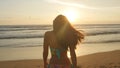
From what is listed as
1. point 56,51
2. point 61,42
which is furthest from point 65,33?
point 56,51

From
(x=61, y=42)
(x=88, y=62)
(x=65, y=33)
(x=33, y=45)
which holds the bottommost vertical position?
(x=33, y=45)

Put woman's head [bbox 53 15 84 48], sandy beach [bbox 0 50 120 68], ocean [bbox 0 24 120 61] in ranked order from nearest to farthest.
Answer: woman's head [bbox 53 15 84 48], sandy beach [bbox 0 50 120 68], ocean [bbox 0 24 120 61]

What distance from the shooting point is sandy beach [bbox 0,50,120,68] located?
12.6 metres

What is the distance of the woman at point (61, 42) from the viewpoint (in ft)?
13.9

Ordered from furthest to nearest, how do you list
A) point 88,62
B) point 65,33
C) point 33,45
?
point 33,45 < point 88,62 < point 65,33

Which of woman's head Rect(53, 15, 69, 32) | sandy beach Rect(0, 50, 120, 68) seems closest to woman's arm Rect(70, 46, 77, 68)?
woman's head Rect(53, 15, 69, 32)

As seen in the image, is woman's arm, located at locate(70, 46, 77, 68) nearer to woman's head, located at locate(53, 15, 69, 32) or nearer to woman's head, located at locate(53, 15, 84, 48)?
woman's head, located at locate(53, 15, 84, 48)

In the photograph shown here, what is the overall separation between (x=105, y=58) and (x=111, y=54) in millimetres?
1052

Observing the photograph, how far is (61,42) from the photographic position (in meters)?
4.27

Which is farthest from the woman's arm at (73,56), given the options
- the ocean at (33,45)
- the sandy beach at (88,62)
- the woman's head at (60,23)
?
the sandy beach at (88,62)

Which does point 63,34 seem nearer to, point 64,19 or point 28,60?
point 64,19

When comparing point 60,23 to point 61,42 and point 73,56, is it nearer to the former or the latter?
point 61,42

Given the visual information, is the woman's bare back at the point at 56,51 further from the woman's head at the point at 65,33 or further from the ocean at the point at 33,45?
the ocean at the point at 33,45

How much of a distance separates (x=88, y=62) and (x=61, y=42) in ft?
31.8
